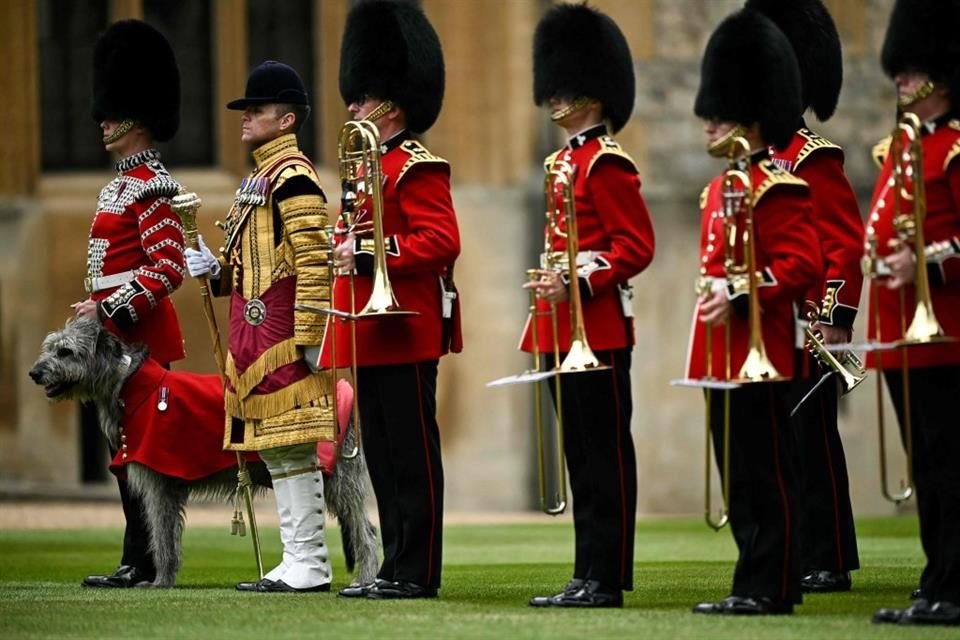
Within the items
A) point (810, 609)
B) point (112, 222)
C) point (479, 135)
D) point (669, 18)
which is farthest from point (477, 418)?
point (810, 609)

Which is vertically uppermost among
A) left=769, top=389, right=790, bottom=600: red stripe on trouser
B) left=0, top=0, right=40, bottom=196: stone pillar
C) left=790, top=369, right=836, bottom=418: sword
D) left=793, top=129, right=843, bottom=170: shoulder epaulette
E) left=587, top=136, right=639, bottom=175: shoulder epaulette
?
left=0, top=0, right=40, bottom=196: stone pillar

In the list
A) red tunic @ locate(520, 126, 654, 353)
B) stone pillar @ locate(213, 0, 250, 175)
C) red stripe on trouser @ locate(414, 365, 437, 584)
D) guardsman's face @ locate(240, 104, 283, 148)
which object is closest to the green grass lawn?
red stripe on trouser @ locate(414, 365, 437, 584)

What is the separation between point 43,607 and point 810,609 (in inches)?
109

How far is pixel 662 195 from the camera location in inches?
754

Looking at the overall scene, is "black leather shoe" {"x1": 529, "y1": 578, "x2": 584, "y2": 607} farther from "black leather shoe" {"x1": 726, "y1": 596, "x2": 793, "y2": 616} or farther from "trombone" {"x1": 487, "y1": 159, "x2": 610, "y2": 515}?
"black leather shoe" {"x1": 726, "y1": 596, "x2": 793, "y2": 616}

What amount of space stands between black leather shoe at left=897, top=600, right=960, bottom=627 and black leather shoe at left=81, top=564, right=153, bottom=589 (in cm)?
348

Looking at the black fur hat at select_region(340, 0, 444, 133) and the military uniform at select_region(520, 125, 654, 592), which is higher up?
the black fur hat at select_region(340, 0, 444, 133)

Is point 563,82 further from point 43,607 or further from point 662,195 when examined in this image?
point 662,195

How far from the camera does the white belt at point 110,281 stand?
32.2 ft

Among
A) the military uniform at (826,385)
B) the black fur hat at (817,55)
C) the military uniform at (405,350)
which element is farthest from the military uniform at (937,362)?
the black fur hat at (817,55)

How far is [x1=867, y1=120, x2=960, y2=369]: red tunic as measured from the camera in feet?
25.2

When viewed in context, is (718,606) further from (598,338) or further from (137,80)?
(137,80)

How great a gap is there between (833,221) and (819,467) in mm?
1001

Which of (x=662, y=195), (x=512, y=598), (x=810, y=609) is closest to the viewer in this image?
(x=810, y=609)
